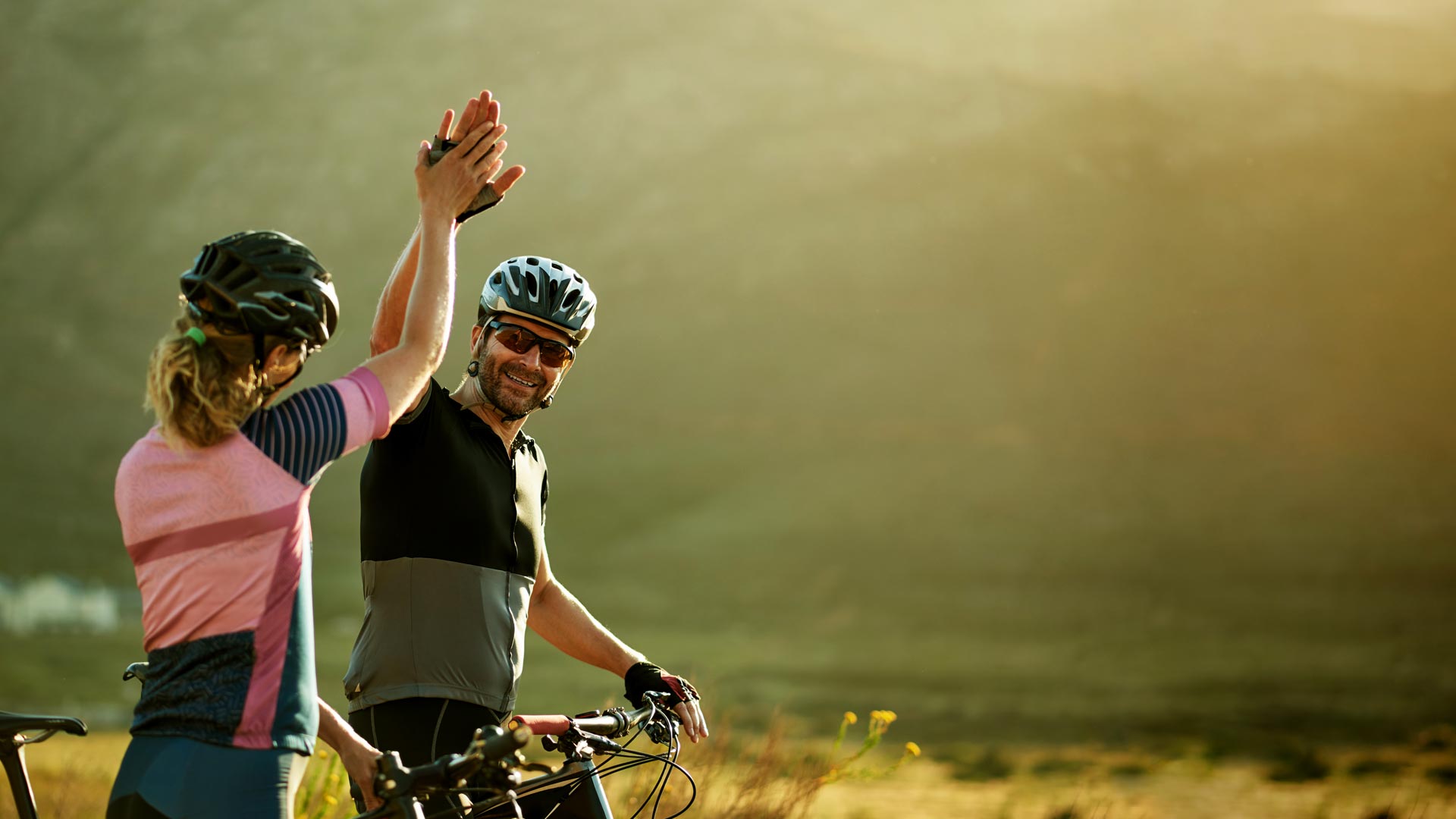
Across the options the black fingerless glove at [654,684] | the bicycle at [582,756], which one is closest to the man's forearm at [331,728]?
the bicycle at [582,756]

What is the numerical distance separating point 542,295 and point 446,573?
0.95 m

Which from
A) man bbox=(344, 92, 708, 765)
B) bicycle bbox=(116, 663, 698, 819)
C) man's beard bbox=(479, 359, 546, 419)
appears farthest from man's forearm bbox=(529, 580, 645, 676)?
man's beard bbox=(479, 359, 546, 419)

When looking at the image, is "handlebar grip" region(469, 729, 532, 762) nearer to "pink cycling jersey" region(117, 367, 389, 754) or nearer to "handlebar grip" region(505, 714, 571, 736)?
"pink cycling jersey" region(117, 367, 389, 754)

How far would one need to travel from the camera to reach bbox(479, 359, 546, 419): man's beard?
3752mm

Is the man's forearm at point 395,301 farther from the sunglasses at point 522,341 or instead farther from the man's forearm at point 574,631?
the man's forearm at point 574,631

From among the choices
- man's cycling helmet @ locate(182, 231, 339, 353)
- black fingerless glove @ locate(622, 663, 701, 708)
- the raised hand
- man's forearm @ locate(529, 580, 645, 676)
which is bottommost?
black fingerless glove @ locate(622, 663, 701, 708)

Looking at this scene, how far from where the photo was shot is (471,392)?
12.5ft

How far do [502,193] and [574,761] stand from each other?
1374 mm

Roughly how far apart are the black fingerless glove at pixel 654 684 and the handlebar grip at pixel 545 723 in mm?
317

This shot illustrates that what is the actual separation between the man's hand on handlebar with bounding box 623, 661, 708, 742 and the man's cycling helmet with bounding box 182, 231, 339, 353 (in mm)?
1452

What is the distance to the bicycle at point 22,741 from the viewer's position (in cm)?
346

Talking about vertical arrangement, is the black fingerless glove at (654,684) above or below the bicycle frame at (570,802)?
above

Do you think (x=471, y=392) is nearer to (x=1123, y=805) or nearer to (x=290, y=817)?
(x=290, y=817)

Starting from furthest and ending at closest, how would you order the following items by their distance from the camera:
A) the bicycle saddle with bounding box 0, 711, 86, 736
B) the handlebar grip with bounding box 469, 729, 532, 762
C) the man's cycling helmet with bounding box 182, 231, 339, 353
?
1. the bicycle saddle with bounding box 0, 711, 86, 736
2. the handlebar grip with bounding box 469, 729, 532, 762
3. the man's cycling helmet with bounding box 182, 231, 339, 353
